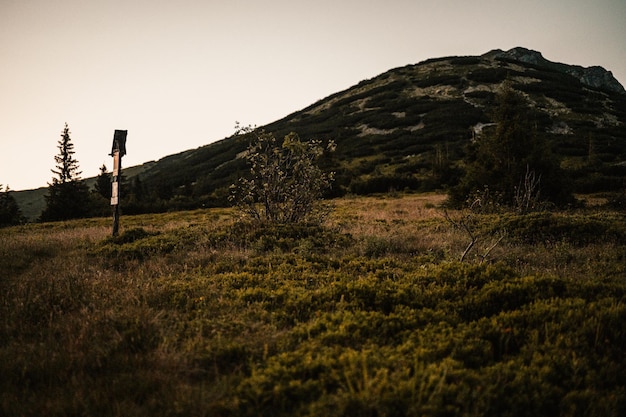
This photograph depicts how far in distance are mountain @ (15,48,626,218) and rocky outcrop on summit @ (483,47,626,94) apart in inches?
2504

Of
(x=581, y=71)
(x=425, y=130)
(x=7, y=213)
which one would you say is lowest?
(x=7, y=213)

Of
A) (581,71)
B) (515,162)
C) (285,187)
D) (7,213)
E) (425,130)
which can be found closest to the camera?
(285,187)

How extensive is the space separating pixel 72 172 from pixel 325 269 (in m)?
52.4

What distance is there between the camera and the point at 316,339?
416 centimetres

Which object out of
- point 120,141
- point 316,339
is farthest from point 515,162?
point 316,339

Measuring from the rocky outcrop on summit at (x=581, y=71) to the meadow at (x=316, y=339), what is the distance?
5264 inches

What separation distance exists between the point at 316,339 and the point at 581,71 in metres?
153

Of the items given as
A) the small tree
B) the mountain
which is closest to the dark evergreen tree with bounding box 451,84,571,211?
the mountain

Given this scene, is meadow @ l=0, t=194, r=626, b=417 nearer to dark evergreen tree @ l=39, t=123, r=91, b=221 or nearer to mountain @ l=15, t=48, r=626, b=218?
mountain @ l=15, t=48, r=626, b=218

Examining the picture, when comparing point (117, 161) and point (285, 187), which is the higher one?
point (117, 161)

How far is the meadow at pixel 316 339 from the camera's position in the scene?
10.3ft

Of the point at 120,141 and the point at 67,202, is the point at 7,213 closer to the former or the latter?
the point at 67,202

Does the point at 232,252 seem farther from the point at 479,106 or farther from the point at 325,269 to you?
the point at 479,106

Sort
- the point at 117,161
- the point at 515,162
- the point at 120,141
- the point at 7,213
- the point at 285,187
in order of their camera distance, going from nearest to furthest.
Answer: the point at 117,161 < the point at 120,141 < the point at 285,187 < the point at 515,162 < the point at 7,213
